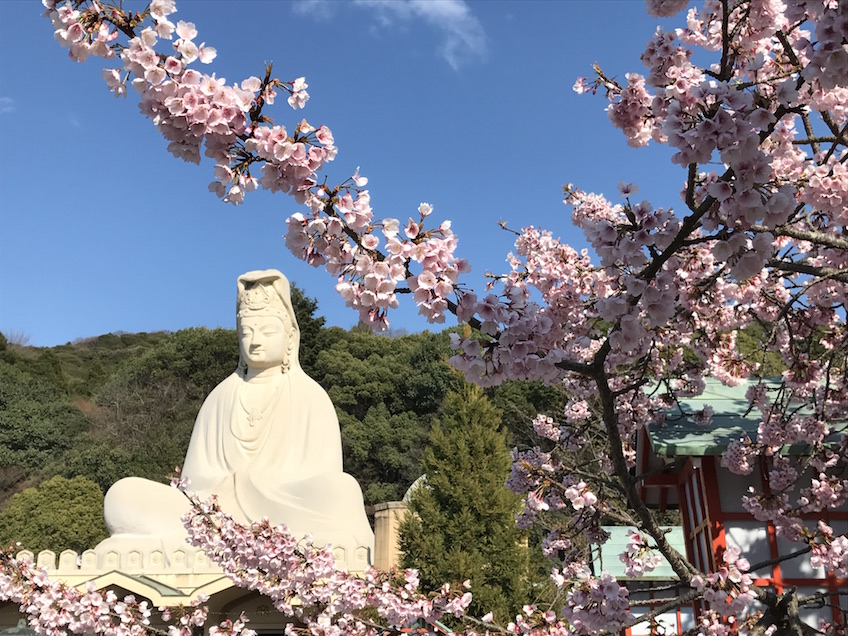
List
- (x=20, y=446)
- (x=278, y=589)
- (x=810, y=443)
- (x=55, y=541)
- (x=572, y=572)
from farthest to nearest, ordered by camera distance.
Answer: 1. (x=20, y=446)
2. (x=55, y=541)
3. (x=572, y=572)
4. (x=810, y=443)
5. (x=278, y=589)

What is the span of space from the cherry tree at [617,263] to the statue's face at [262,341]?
633 cm

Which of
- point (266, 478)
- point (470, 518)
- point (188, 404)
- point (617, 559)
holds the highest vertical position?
point (188, 404)

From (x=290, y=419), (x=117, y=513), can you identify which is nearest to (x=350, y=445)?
(x=290, y=419)

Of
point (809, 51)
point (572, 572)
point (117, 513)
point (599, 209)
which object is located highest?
point (599, 209)

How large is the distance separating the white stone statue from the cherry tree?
4373 mm

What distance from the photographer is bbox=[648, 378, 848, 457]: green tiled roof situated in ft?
A: 18.5

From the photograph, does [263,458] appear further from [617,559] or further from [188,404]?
[188,404]

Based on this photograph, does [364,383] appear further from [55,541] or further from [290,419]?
[290,419]

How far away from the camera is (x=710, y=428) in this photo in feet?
20.0

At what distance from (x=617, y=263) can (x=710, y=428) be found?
3.80 metres

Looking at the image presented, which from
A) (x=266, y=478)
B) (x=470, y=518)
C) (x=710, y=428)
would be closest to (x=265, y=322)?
(x=266, y=478)

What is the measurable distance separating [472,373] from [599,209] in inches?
180

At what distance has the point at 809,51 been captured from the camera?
232 cm

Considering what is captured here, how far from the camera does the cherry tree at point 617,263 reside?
2.40 metres
